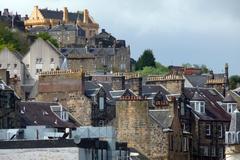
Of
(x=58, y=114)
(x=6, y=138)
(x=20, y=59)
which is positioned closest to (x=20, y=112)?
(x=58, y=114)

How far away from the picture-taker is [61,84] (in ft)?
343

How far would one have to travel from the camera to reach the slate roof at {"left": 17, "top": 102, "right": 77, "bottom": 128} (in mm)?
95062

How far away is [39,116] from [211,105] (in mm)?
16527

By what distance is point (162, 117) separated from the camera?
95062 mm

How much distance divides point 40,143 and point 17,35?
11093cm

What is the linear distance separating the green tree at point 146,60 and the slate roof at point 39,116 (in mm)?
90999

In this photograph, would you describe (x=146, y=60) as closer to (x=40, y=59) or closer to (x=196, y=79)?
(x=40, y=59)

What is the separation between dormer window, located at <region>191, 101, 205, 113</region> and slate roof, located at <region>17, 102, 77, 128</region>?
11001 millimetres

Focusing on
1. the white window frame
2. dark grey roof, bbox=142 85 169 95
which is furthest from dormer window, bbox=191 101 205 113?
the white window frame

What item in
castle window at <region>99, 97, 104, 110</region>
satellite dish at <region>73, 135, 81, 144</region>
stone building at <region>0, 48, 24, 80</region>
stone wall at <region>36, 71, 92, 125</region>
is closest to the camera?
satellite dish at <region>73, 135, 81, 144</region>

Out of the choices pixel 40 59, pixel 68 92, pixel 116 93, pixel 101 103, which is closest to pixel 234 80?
pixel 40 59

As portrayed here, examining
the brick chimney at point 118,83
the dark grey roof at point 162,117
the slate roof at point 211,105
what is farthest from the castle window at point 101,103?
the dark grey roof at point 162,117

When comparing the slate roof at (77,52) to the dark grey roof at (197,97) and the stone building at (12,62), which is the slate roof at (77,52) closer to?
the stone building at (12,62)

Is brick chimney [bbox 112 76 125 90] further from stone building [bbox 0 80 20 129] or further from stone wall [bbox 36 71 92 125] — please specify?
stone building [bbox 0 80 20 129]
